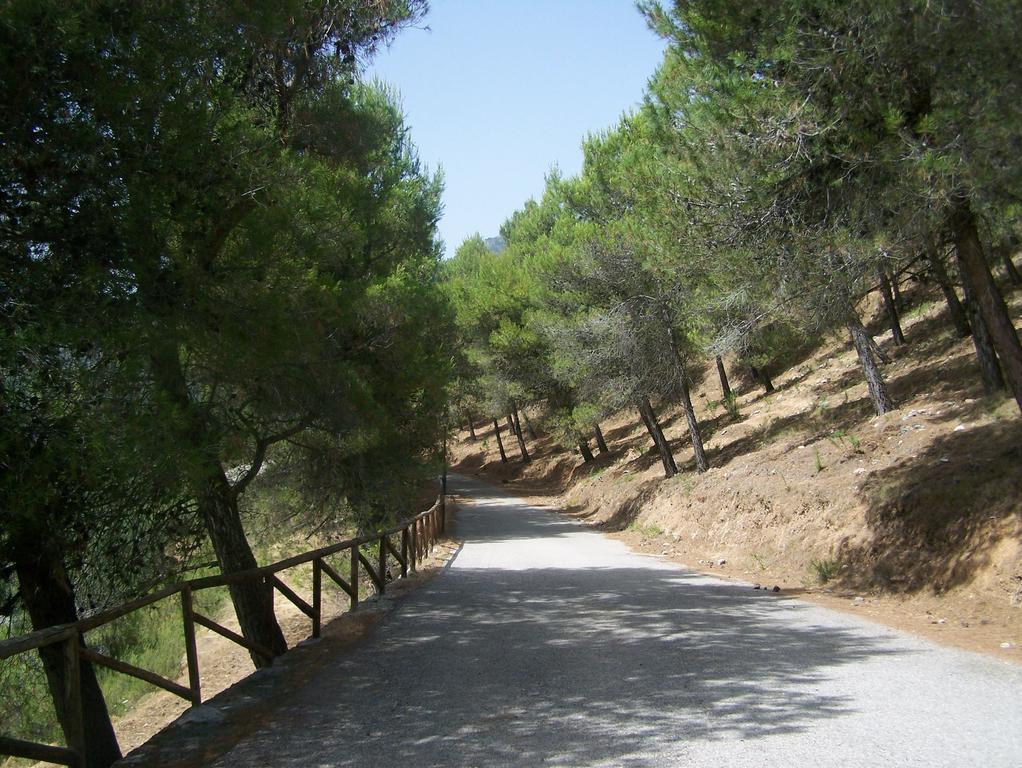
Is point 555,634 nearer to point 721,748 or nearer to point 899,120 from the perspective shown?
point 721,748

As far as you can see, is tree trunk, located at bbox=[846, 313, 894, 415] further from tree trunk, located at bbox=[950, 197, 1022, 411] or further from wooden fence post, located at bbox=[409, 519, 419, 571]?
wooden fence post, located at bbox=[409, 519, 419, 571]

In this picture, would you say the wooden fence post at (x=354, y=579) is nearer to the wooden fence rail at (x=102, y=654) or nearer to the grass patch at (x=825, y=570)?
the wooden fence rail at (x=102, y=654)

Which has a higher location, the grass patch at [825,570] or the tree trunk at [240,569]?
the tree trunk at [240,569]

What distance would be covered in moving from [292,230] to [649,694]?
4.97 meters

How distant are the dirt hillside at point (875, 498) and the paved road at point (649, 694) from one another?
4.15ft

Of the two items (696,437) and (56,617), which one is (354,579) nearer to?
(56,617)

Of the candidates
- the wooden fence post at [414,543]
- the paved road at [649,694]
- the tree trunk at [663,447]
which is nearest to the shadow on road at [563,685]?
the paved road at [649,694]

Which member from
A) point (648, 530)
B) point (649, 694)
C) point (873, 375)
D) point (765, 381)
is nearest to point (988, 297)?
point (649, 694)

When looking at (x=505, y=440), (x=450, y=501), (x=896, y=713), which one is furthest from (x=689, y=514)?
(x=505, y=440)

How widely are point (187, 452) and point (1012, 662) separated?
6.38 metres

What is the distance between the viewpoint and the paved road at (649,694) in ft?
15.1

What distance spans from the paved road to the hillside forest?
1939 millimetres

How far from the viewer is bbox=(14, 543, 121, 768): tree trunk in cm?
567

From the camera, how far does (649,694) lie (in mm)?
5832
